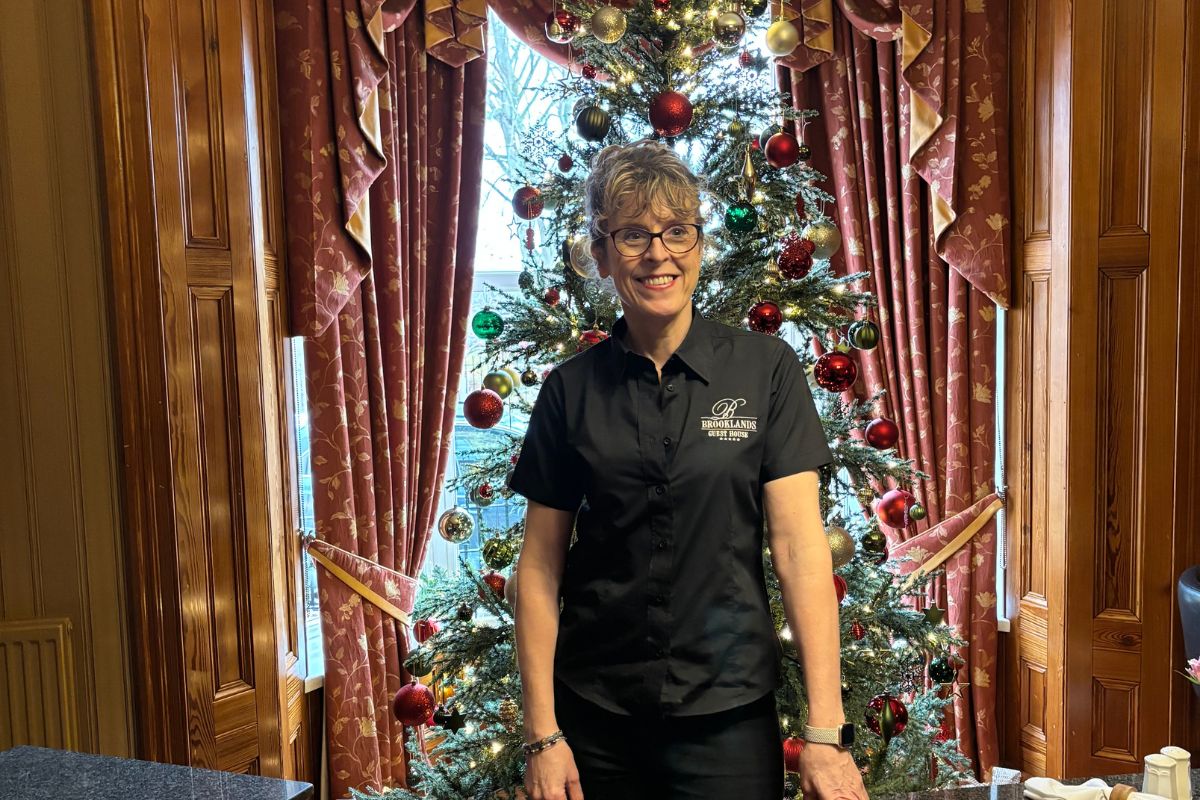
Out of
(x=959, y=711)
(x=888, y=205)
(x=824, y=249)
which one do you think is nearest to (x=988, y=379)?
(x=888, y=205)

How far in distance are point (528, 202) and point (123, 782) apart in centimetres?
146

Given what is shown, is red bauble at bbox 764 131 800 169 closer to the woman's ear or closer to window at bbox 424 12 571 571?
the woman's ear

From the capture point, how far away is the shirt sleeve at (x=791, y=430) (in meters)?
1.54

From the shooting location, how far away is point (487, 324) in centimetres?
231

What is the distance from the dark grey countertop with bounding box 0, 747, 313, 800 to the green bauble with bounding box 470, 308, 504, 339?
1183 mm

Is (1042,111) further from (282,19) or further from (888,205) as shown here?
(282,19)

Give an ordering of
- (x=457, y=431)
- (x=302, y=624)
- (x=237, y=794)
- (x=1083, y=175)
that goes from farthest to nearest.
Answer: (x=457, y=431) → (x=302, y=624) → (x=1083, y=175) → (x=237, y=794)

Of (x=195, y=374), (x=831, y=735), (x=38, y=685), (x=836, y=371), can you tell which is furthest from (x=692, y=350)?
(x=38, y=685)

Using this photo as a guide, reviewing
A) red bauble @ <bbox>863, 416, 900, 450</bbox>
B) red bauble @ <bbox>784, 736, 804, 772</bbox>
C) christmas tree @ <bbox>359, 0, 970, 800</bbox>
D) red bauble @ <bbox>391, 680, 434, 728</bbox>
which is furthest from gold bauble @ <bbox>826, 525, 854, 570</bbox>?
red bauble @ <bbox>391, 680, 434, 728</bbox>

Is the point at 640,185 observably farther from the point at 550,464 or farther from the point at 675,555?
the point at 675,555

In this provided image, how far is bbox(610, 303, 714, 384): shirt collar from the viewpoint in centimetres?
158

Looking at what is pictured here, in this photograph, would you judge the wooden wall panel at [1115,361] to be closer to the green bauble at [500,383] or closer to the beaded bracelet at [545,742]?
the green bauble at [500,383]

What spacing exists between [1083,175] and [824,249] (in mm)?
1097

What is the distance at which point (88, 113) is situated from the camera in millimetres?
2461
